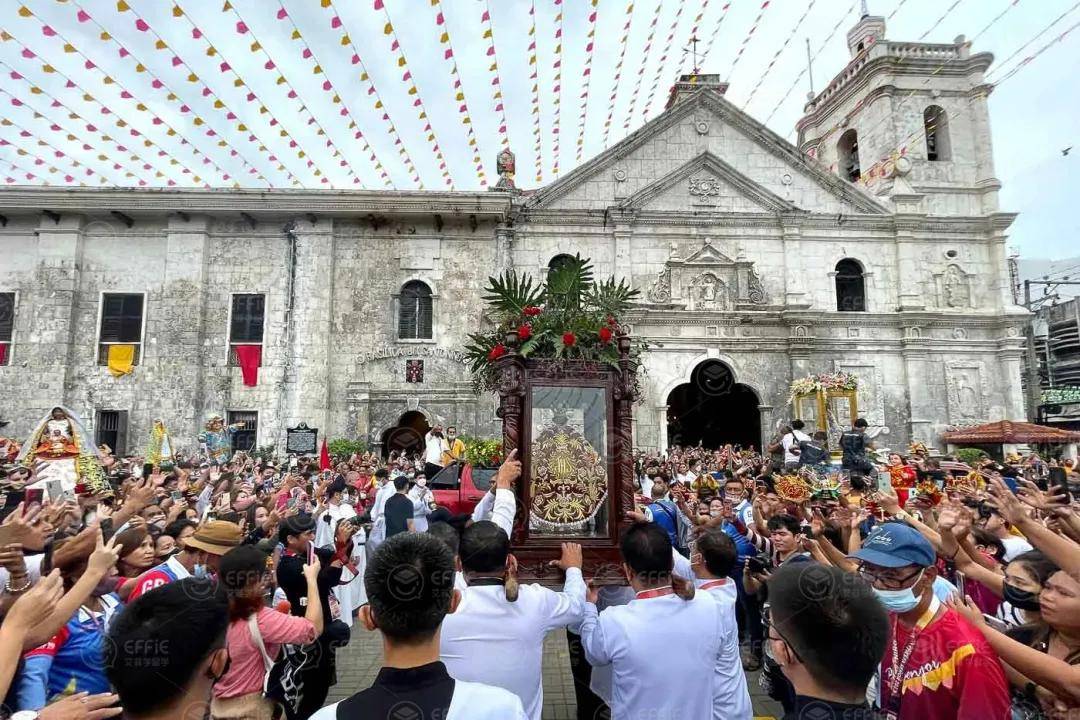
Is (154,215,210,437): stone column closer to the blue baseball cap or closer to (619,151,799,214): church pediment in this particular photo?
(619,151,799,214): church pediment

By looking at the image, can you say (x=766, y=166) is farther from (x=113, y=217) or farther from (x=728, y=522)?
(x=113, y=217)

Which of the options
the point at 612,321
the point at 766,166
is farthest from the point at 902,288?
the point at 612,321

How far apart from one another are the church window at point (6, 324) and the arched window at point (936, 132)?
105 feet

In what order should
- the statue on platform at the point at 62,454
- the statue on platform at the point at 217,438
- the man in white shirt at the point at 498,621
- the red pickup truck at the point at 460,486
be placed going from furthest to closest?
1. the statue on platform at the point at 217,438
2. the red pickup truck at the point at 460,486
3. the statue on platform at the point at 62,454
4. the man in white shirt at the point at 498,621

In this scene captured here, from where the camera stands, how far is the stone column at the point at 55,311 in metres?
19.9

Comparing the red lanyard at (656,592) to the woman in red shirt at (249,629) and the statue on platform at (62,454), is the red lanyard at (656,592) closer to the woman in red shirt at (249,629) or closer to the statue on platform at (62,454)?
the woman in red shirt at (249,629)

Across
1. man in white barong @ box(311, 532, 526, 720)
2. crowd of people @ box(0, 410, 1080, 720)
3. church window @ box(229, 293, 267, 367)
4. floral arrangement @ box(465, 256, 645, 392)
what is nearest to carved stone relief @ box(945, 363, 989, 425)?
crowd of people @ box(0, 410, 1080, 720)

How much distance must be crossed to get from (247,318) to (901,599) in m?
21.6

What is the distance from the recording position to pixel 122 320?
68.1 feet

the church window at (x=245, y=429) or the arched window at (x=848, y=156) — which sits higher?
the arched window at (x=848, y=156)

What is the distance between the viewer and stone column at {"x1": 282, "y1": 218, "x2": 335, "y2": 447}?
797 inches

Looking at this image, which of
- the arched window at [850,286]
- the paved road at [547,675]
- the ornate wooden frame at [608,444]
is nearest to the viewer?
the ornate wooden frame at [608,444]

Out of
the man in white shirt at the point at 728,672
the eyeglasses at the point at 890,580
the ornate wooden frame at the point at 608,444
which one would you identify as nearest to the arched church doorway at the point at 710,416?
the ornate wooden frame at the point at 608,444

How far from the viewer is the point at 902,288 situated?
21844 millimetres
